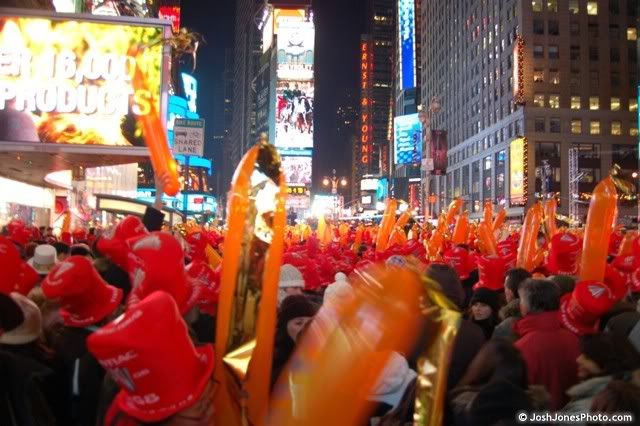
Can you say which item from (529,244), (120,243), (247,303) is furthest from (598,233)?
(247,303)

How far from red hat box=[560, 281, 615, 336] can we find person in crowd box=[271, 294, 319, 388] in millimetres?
2257

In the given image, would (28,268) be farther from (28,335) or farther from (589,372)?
(589,372)

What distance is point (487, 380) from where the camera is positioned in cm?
305

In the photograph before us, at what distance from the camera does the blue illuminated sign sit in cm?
12600

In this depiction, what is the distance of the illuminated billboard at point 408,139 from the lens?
9250cm

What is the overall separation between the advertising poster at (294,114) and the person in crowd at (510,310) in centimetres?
7132

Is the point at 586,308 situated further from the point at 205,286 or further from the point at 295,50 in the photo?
the point at 295,50

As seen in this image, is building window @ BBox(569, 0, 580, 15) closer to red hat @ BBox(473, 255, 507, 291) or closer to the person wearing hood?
red hat @ BBox(473, 255, 507, 291)

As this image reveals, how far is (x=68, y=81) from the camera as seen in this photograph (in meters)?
19.5

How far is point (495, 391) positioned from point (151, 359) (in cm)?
147

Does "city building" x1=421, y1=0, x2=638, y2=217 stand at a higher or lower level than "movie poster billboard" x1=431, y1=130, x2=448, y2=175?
higher

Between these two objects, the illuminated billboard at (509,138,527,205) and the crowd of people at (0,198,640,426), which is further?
the illuminated billboard at (509,138,527,205)

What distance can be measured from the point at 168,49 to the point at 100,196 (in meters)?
9.74

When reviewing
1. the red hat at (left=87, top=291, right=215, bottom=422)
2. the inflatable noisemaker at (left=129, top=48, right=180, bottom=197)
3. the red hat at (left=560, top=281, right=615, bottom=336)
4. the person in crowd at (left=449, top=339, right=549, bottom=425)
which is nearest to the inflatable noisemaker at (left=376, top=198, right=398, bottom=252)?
the inflatable noisemaker at (left=129, top=48, right=180, bottom=197)
